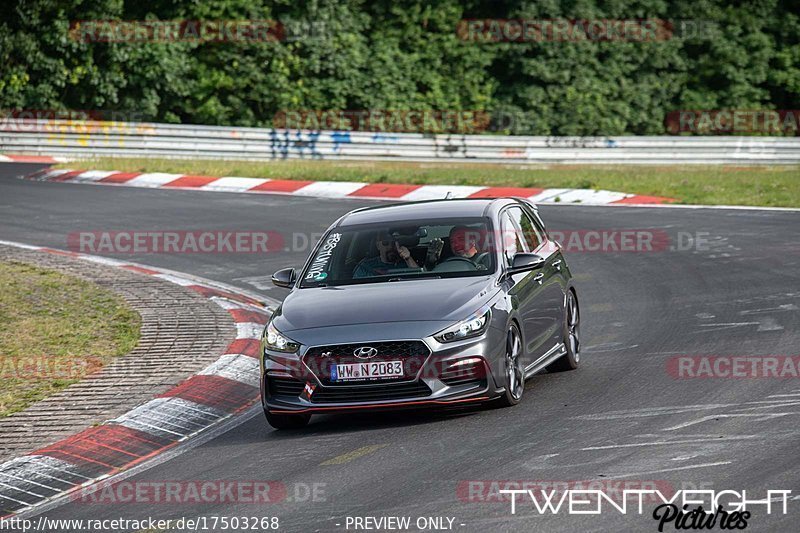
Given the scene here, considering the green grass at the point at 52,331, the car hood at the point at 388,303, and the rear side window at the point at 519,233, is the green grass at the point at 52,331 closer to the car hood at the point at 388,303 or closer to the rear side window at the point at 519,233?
the car hood at the point at 388,303

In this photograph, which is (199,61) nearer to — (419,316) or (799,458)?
(419,316)

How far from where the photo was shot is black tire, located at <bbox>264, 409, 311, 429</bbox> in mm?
9570

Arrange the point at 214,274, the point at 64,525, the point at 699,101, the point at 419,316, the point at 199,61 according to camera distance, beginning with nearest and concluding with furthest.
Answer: the point at 64,525 < the point at 419,316 < the point at 214,274 < the point at 199,61 < the point at 699,101

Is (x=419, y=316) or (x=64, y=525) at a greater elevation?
(x=419, y=316)

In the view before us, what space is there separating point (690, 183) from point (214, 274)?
38.7 feet

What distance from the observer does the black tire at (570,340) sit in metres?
11.3

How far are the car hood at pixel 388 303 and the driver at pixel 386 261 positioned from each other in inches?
10.0

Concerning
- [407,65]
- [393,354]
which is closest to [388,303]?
[393,354]

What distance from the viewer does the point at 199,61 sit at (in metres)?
36.0

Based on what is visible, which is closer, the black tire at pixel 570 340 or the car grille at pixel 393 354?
the car grille at pixel 393 354

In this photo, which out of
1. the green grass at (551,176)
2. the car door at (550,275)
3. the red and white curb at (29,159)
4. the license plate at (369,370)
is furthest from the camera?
the red and white curb at (29,159)

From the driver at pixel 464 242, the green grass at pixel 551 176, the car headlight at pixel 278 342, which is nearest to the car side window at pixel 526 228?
the driver at pixel 464 242

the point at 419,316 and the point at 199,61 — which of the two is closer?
the point at 419,316

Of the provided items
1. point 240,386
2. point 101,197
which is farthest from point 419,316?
point 101,197
